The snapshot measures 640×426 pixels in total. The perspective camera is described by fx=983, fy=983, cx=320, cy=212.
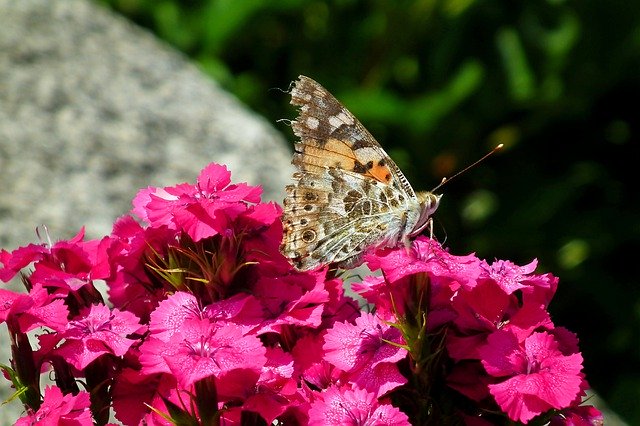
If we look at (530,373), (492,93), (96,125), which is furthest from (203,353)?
(492,93)

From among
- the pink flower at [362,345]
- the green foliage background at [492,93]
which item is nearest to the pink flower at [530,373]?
the pink flower at [362,345]

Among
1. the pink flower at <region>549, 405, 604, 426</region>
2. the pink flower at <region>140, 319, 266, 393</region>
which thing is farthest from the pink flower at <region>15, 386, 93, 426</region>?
the pink flower at <region>549, 405, 604, 426</region>

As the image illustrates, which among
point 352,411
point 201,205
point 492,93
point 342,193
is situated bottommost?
point 352,411

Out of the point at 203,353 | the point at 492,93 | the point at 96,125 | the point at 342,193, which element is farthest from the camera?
the point at 492,93

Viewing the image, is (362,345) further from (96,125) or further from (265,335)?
(96,125)

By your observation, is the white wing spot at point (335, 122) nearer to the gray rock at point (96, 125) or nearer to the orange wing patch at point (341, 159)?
the orange wing patch at point (341, 159)

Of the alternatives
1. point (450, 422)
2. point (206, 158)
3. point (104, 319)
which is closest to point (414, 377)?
point (450, 422)

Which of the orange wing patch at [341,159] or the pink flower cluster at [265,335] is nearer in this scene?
the pink flower cluster at [265,335]
